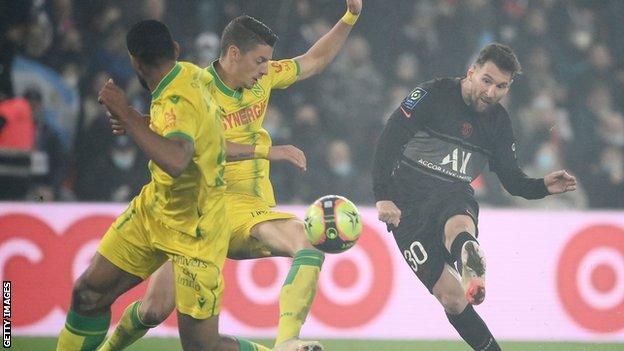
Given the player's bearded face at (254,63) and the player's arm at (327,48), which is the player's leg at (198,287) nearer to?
the player's bearded face at (254,63)

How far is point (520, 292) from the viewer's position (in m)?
11.2

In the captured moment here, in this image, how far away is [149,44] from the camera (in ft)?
19.8

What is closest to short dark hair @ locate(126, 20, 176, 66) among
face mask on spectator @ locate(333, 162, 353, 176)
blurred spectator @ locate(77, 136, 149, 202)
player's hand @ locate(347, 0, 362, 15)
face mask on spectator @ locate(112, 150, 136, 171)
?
player's hand @ locate(347, 0, 362, 15)

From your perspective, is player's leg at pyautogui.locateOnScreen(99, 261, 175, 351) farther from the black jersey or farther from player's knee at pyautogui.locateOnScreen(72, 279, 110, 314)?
the black jersey

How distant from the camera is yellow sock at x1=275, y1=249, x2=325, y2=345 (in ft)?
23.4

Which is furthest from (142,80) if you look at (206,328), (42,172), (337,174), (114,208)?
(337,174)

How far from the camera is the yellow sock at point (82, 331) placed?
21.3 feet

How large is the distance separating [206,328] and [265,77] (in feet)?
7.80

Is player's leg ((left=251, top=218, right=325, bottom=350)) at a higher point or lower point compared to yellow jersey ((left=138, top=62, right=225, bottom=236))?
lower

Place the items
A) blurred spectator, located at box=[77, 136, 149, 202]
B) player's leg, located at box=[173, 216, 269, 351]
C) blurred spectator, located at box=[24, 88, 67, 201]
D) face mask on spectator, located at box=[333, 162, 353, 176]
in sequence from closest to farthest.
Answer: player's leg, located at box=[173, 216, 269, 351], blurred spectator, located at box=[24, 88, 67, 201], blurred spectator, located at box=[77, 136, 149, 202], face mask on spectator, located at box=[333, 162, 353, 176]

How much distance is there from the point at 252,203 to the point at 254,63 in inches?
38.0

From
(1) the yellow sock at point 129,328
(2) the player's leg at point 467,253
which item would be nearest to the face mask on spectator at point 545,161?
(2) the player's leg at point 467,253

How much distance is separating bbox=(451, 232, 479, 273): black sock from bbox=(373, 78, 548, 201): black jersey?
0.54m

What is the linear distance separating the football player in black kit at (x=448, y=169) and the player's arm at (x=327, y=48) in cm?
78
